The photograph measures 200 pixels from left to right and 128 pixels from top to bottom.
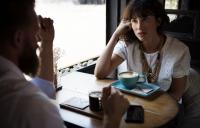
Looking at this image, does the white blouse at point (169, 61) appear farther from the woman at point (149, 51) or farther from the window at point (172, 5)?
the window at point (172, 5)

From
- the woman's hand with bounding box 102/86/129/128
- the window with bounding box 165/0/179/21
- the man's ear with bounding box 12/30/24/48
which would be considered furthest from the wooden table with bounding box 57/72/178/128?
the window with bounding box 165/0/179/21

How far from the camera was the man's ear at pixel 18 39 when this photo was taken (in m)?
0.92

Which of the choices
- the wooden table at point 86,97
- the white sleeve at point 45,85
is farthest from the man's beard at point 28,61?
the wooden table at point 86,97

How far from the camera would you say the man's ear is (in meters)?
0.92

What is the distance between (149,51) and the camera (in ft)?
7.18

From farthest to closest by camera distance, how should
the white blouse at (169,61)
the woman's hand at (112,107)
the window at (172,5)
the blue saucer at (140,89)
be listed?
the window at (172,5), the white blouse at (169,61), the blue saucer at (140,89), the woman's hand at (112,107)

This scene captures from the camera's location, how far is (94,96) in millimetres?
1546

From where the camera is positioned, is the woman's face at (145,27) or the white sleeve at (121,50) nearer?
the woman's face at (145,27)

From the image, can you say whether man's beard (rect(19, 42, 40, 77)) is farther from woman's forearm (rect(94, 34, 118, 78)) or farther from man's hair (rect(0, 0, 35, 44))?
woman's forearm (rect(94, 34, 118, 78))

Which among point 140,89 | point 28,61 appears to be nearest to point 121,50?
point 140,89

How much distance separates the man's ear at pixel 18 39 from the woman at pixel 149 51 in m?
1.20

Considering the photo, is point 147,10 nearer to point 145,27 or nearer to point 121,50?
point 145,27

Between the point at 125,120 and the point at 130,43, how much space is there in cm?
95

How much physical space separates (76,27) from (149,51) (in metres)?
0.80
